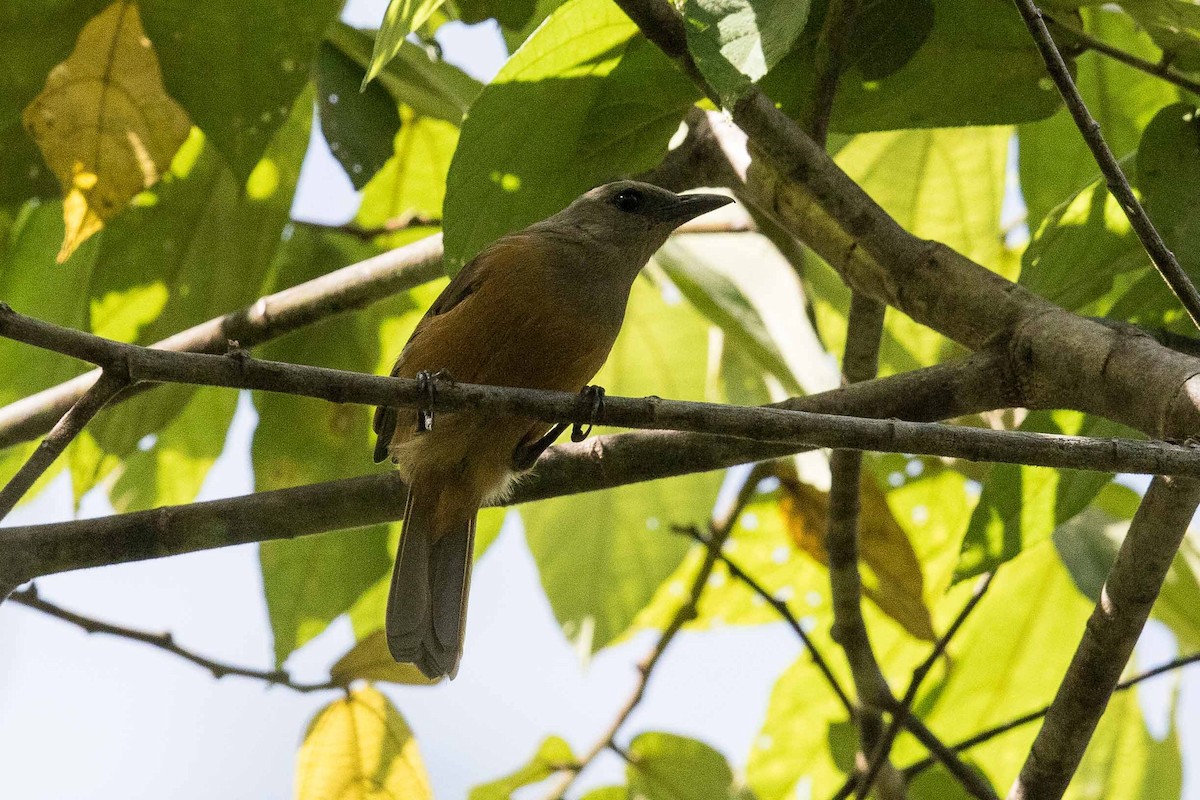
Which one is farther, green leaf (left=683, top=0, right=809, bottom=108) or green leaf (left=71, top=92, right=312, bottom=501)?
green leaf (left=71, top=92, right=312, bottom=501)

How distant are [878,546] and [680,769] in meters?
0.95

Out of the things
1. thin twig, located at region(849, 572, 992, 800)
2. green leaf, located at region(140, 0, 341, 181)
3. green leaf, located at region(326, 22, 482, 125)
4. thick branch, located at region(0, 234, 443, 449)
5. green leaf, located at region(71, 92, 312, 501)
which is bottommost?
thin twig, located at region(849, 572, 992, 800)

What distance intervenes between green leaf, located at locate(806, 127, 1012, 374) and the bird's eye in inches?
26.8

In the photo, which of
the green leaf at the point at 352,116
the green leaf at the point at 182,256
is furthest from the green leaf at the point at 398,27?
the green leaf at the point at 182,256

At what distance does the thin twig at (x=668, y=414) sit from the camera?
1.96 meters

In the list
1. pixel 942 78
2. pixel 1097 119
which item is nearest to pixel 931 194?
pixel 1097 119

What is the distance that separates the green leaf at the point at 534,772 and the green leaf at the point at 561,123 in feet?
5.78

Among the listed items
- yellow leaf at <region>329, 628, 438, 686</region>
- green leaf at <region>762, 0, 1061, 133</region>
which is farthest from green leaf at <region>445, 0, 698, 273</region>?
yellow leaf at <region>329, 628, 438, 686</region>

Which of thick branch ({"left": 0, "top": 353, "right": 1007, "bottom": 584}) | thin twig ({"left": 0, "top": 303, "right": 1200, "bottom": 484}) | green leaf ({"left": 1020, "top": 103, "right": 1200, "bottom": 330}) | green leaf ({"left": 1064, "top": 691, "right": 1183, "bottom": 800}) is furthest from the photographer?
green leaf ({"left": 1064, "top": 691, "right": 1183, "bottom": 800})

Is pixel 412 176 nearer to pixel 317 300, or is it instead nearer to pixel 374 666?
pixel 317 300

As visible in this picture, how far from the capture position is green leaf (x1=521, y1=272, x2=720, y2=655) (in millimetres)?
4262

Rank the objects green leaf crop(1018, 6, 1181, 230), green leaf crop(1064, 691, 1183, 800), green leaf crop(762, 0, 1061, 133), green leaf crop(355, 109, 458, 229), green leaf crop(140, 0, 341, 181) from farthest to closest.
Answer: green leaf crop(355, 109, 458, 229) → green leaf crop(1064, 691, 1183, 800) → green leaf crop(1018, 6, 1181, 230) → green leaf crop(140, 0, 341, 181) → green leaf crop(762, 0, 1061, 133)

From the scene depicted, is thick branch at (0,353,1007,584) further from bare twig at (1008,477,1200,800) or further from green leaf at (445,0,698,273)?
green leaf at (445,0,698,273)

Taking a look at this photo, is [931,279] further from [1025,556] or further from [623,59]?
[1025,556]
